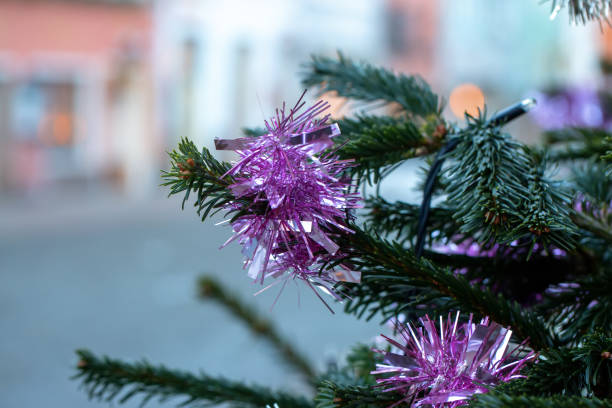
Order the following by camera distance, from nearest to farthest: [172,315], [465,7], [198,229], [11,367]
A: [11,367], [172,315], [198,229], [465,7]

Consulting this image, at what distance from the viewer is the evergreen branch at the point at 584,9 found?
0.40m

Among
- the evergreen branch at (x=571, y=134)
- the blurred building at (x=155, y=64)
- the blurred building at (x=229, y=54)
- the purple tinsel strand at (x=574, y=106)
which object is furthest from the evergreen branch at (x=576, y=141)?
the blurred building at (x=229, y=54)

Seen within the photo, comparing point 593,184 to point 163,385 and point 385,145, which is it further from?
point 163,385

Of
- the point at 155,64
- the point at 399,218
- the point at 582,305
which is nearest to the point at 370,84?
the point at 399,218

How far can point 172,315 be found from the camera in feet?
13.0

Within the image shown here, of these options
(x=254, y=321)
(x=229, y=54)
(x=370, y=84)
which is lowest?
(x=254, y=321)

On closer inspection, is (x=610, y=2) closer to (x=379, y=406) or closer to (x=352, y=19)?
(x=379, y=406)

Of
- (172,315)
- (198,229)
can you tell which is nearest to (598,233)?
(172,315)

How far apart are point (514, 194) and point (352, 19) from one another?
11.4m

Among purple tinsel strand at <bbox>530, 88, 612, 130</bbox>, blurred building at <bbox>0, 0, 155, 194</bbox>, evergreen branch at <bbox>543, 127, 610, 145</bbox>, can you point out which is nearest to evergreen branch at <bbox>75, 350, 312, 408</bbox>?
evergreen branch at <bbox>543, 127, 610, 145</bbox>

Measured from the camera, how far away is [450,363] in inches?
13.3

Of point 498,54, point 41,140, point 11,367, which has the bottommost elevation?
point 11,367

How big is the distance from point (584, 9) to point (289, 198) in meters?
0.22

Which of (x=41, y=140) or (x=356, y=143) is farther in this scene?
(x=41, y=140)
